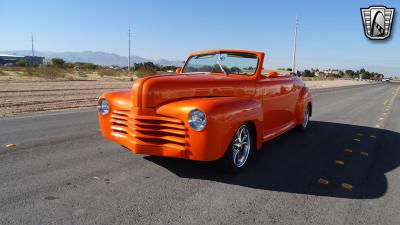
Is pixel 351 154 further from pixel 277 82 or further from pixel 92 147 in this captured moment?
pixel 92 147

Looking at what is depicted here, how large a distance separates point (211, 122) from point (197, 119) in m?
0.17

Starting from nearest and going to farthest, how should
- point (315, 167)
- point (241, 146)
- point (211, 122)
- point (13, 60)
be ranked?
point (211, 122), point (241, 146), point (315, 167), point (13, 60)

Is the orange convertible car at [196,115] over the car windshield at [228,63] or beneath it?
beneath

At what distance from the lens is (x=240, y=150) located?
184 inches

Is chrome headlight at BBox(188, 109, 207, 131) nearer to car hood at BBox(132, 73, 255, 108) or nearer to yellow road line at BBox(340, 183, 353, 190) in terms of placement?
car hood at BBox(132, 73, 255, 108)

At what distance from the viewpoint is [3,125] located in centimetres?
741

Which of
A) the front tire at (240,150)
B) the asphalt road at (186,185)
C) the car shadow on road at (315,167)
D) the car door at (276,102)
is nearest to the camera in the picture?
the asphalt road at (186,185)

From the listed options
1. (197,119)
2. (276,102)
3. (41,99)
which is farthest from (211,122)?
(41,99)

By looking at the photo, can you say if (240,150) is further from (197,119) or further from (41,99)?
(41,99)

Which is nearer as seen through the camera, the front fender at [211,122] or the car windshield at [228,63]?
the front fender at [211,122]

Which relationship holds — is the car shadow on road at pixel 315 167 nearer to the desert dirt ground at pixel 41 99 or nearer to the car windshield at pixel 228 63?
the car windshield at pixel 228 63

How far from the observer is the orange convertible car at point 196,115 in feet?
13.0

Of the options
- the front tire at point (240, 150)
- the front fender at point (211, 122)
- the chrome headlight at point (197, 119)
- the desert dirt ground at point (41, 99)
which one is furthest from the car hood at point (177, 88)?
the desert dirt ground at point (41, 99)

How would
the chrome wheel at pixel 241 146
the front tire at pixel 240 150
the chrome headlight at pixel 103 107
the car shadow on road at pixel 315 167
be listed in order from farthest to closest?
the chrome headlight at pixel 103 107 < the chrome wheel at pixel 241 146 < the front tire at pixel 240 150 < the car shadow on road at pixel 315 167
